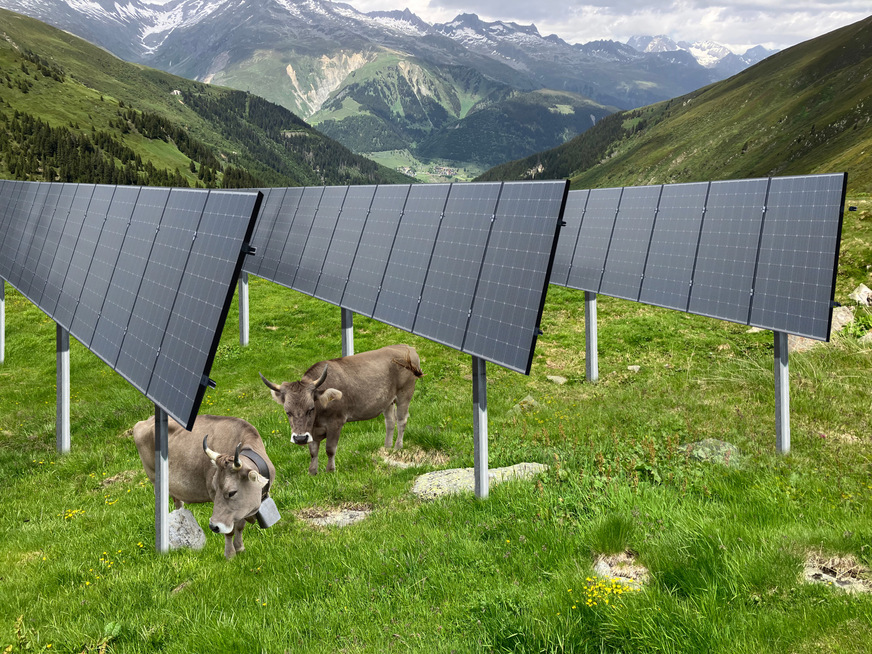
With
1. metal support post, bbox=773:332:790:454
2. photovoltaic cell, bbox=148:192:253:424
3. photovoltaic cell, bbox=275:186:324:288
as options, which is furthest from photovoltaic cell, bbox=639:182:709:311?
photovoltaic cell, bbox=148:192:253:424

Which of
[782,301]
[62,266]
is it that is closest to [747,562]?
[782,301]

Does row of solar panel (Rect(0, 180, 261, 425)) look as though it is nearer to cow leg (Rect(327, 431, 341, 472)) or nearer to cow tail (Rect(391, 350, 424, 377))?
cow leg (Rect(327, 431, 341, 472))

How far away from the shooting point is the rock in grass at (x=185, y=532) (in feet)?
27.7

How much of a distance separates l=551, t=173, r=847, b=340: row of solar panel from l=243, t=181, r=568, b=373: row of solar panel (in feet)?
23.6

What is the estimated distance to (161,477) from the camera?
26.4 feet

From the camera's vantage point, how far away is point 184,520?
28.2 feet

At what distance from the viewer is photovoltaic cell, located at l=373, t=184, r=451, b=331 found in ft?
38.9

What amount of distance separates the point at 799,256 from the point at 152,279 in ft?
45.9

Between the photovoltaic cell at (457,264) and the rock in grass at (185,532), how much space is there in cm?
516

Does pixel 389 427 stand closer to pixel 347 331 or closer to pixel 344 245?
pixel 347 331

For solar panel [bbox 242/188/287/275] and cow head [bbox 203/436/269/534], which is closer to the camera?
cow head [bbox 203/436/269/534]

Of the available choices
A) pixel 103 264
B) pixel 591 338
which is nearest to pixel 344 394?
pixel 103 264

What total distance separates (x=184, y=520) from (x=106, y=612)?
1.91 meters

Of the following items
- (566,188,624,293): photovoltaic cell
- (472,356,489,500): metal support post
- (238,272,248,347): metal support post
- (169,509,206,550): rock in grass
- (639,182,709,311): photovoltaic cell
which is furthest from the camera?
(238,272,248,347): metal support post
